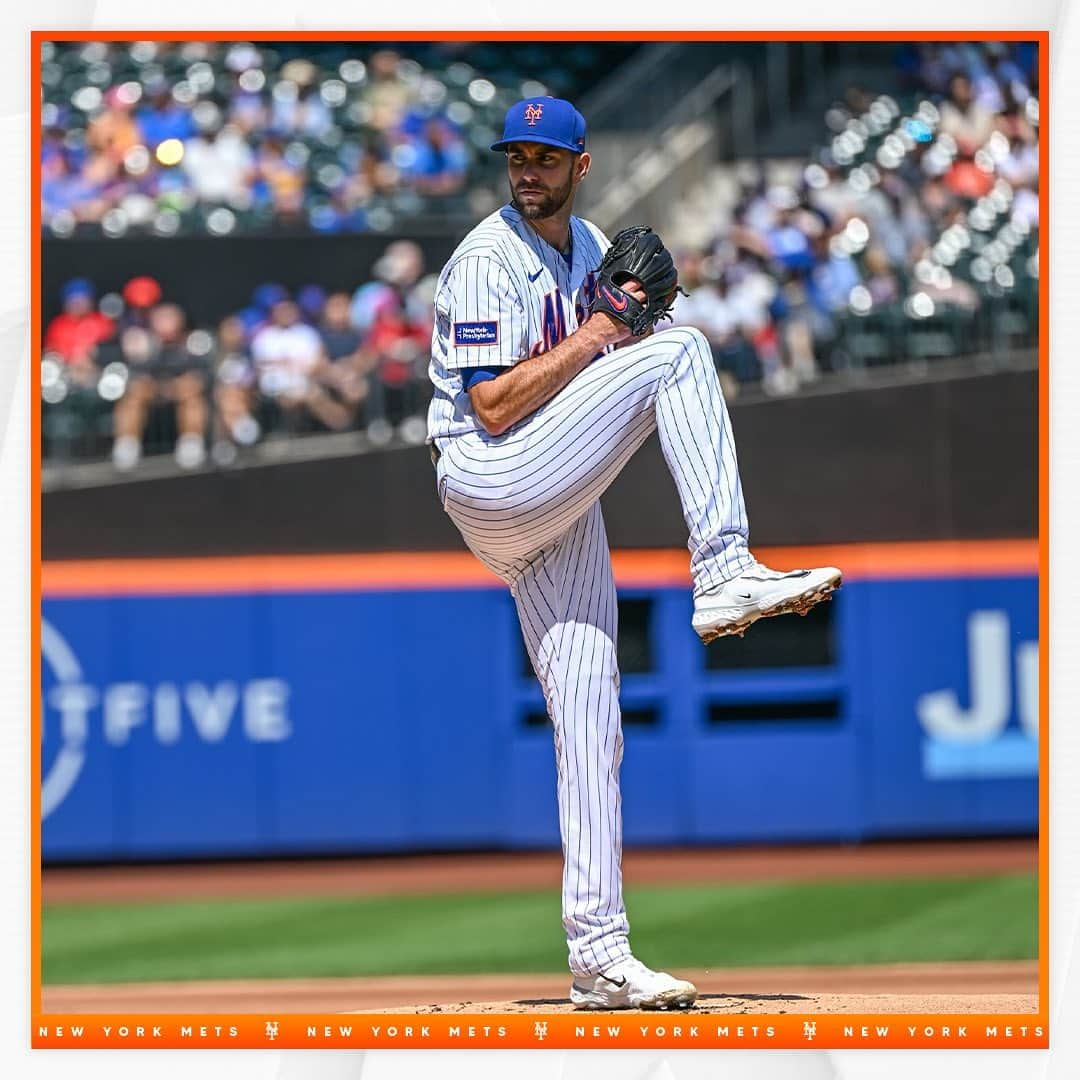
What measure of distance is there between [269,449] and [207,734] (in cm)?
132

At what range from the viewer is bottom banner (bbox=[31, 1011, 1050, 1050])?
3348mm

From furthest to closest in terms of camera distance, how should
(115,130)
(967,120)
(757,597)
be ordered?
(115,130) → (967,120) → (757,597)

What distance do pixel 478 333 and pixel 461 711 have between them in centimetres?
494

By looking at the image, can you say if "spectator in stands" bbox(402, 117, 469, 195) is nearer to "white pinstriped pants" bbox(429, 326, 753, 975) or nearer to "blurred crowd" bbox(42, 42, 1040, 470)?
"blurred crowd" bbox(42, 42, 1040, 470)

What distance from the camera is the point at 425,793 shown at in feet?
26.2

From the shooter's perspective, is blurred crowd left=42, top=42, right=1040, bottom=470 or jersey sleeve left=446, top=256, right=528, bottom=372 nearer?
jersey sleeve left=446, top=256, right=528, bottom=372

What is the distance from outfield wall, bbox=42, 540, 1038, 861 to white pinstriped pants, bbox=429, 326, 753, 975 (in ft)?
15.0

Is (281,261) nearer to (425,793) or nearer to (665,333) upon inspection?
(425,793)

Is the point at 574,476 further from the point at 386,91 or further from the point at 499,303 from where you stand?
the point at 386,91

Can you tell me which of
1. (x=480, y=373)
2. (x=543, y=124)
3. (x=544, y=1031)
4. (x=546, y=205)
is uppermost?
(x=543, y=124)

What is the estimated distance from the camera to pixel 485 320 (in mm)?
3188

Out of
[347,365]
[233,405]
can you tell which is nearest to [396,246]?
[347,365]

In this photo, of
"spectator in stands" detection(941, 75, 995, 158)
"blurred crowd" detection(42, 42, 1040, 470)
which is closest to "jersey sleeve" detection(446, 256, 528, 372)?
"blurred crowd" detection(42, 42, 1040, 470)

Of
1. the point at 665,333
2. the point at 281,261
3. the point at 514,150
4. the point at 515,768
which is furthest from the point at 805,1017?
the point at 281,261
